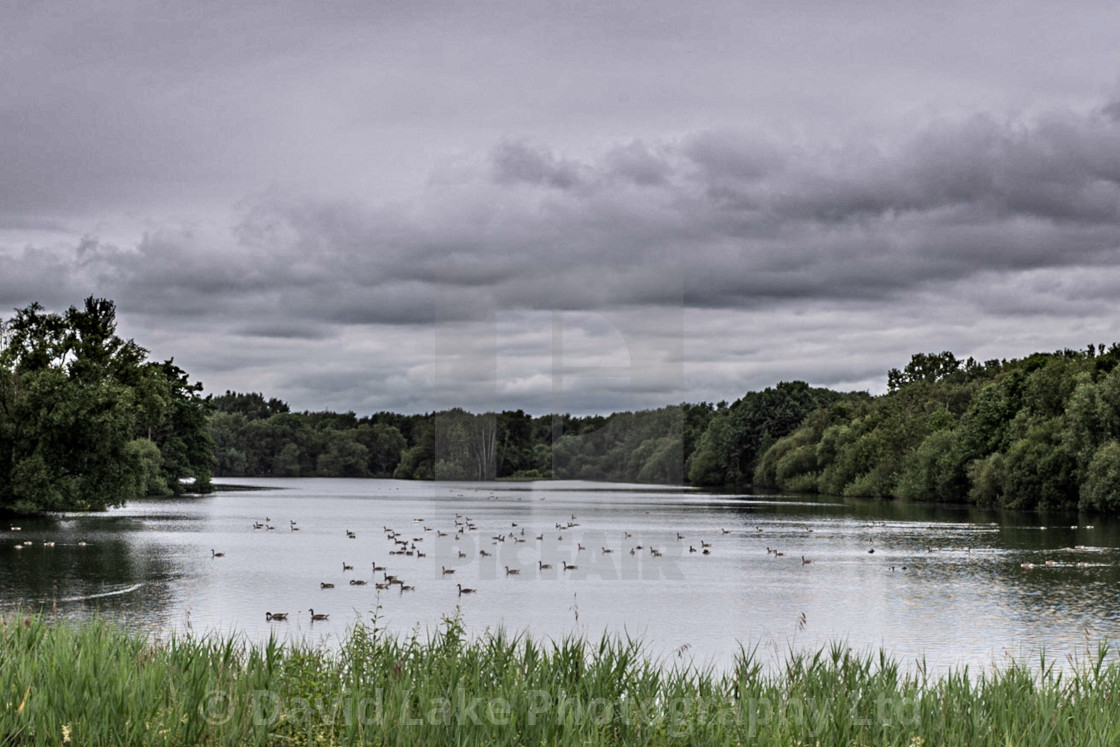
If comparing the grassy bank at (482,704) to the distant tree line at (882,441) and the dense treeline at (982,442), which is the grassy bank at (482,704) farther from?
the dense treeline at (982,442)

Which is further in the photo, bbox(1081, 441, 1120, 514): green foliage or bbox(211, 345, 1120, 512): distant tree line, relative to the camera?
bbox(1081, 441, 1120, 514): green foliage

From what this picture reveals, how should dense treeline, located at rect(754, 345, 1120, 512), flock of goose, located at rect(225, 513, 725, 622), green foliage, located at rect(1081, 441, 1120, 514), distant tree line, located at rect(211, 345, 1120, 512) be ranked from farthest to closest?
1. dense treeline, located at rect(754, 345, 1120, 512)
2. green foliage, located at rect(1081, 441, 1120, 514)
3. distant tree line, located at rect(211, 345, 1120, 512)
4. flock of goose, located at rect(225, 513, 725, 622)

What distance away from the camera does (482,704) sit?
25.7 ft

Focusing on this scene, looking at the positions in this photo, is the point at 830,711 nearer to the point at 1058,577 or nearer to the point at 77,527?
the point at 1058,577

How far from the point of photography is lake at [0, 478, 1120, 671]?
80.9 feet

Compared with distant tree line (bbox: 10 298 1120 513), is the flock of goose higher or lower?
lower

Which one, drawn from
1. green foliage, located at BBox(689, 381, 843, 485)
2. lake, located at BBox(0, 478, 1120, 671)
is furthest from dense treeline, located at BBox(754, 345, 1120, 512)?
green foliage, located at BBox(689, 381, 843, 485)

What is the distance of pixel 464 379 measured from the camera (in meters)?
26.0

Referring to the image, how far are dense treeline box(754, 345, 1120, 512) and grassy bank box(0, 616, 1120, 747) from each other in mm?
63925

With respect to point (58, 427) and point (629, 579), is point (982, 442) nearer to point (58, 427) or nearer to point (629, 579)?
point (629, 579)

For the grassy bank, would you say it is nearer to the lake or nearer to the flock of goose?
the lake

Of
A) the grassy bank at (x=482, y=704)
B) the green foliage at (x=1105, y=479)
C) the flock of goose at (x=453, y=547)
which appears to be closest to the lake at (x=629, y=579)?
the flock of goose at (x=453, y=547)

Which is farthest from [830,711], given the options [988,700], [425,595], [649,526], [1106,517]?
[1106,517]

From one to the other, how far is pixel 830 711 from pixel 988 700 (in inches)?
65.6
